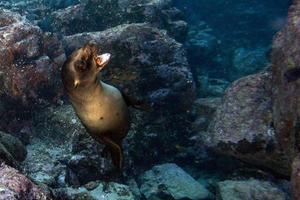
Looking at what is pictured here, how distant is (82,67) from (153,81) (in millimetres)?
5350

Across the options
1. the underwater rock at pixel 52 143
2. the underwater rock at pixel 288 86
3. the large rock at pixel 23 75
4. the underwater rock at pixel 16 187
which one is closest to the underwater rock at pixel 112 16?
the large rock at pixel 23 75

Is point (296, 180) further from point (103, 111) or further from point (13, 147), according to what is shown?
point (13, 147)

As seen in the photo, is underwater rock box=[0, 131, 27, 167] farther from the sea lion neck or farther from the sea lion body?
the sea lion neck

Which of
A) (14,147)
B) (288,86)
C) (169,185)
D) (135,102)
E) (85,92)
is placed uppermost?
(85,92)

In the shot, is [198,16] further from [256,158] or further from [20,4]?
[256,158]

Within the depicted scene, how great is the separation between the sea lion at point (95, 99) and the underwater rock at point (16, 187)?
29.9 inches

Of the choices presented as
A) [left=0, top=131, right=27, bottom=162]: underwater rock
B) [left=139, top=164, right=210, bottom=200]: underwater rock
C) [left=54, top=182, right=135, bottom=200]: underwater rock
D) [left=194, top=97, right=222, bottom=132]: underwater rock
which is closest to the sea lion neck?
[left=54, top=182, right=135, bottom=200]: underwater rock

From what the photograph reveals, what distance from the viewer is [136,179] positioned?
739 cm

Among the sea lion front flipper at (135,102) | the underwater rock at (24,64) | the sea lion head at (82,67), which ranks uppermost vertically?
the sea lion head at (82,67)

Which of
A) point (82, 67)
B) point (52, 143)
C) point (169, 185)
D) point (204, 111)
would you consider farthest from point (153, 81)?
point (82, 67)

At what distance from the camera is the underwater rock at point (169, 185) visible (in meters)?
6.81

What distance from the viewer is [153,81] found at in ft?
26.9

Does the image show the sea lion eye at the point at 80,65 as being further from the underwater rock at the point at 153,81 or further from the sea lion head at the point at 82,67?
the underwater rock at the point at 153,81

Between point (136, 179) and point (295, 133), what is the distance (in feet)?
11.3
